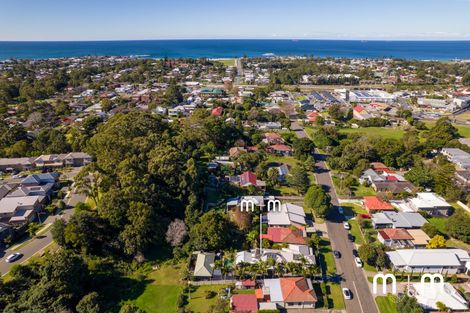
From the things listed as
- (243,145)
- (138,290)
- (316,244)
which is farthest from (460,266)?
(243,145)

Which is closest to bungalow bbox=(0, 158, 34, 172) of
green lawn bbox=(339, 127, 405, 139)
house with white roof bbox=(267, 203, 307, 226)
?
house with white roof bbox=(267, 203, 307, 226)

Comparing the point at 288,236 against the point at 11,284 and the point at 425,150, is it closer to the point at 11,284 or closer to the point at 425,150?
the point at 11,284

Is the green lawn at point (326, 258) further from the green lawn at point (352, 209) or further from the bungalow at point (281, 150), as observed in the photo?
the bungalow at point (281, 150)

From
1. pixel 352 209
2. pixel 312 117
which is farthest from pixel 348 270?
pixel 312 117

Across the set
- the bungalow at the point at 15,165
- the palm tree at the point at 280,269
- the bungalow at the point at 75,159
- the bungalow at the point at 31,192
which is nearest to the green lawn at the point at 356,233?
the palm tree at the point at 280,269

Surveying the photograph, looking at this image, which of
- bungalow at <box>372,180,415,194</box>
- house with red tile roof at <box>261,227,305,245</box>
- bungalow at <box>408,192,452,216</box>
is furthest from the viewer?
bungalow at <box>372,180,415,194</box>

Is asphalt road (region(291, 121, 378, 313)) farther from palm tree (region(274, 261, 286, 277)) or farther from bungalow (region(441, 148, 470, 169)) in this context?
bungalow (region(441, 148, 470, 169))
